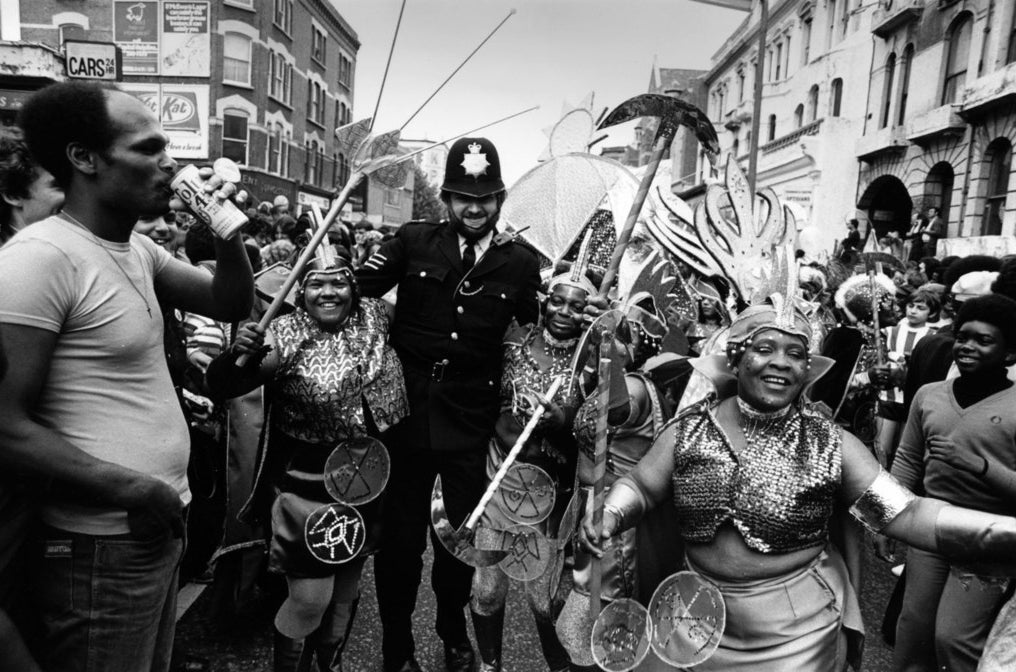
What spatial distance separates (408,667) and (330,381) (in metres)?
1.33

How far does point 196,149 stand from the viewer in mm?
22062

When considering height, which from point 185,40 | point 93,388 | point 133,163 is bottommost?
point 93,388

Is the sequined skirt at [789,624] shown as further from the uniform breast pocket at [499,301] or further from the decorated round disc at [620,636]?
the uniform breast pocket at [499,301]

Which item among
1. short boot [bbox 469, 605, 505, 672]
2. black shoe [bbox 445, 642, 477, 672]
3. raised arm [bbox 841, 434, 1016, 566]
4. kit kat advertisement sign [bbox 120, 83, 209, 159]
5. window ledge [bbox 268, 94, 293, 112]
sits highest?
window ledge [bbox 268, 94, 293, 112]

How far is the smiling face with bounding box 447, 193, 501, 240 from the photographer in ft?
9.89

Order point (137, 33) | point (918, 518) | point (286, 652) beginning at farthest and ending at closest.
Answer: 1. point (137, 33)
2. point (286, 652)
3. point (918, 518)

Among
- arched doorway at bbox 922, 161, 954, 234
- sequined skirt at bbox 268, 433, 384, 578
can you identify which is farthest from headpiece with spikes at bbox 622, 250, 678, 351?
arched doorway at bbox 922, 161, 954, 234

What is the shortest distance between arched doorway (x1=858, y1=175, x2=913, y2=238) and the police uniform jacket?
19.6 m

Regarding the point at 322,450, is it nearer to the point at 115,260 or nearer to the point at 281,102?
the point at 115,260

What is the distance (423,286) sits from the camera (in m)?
3.03

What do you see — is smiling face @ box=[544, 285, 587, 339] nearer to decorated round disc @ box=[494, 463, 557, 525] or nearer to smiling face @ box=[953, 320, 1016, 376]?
decorated round disc @ box=[494, 463, 557, 525]

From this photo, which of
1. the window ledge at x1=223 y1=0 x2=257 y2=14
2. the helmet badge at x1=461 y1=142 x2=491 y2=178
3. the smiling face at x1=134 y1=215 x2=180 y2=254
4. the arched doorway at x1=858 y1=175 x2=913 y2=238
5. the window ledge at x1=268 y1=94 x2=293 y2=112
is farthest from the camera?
the window ledge at x1=268 y1=94 x2=293 y2=112

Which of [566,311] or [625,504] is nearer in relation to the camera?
[625,504]

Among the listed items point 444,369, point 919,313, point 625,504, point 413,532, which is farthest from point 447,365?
point 919,313
